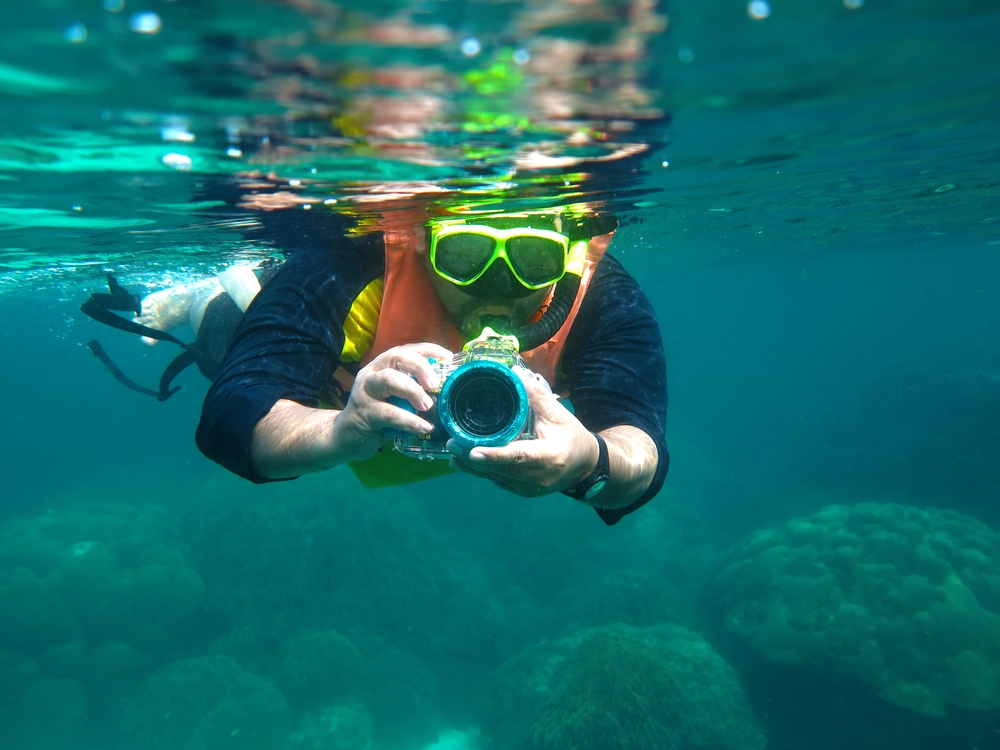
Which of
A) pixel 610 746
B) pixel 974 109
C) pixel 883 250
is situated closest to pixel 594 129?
pixel 974 109

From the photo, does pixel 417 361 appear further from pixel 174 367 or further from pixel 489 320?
pixel 174 367

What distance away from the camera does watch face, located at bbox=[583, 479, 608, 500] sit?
2.66 meters

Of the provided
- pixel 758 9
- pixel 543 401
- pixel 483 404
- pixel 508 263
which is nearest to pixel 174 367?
pixel 508 263

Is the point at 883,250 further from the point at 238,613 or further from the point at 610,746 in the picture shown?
the point at 238,613

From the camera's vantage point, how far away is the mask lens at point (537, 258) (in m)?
3.40

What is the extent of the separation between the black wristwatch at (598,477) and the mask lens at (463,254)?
138 centimetres

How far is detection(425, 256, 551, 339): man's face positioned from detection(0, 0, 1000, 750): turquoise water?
4.47ft

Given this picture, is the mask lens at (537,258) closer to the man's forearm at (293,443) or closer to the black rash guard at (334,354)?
the black rash guard at (334,354)

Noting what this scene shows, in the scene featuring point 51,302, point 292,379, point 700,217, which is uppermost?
point 700,217

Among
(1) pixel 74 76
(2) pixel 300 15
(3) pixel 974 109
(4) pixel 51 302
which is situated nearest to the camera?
(2) pixel 300 15

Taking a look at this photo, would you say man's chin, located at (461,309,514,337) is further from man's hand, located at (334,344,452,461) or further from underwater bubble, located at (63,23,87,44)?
underwater bubble, located at (63,23,87,44)

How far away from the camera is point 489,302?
11.9 ft

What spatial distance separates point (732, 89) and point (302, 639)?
13463mm

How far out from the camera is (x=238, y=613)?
14477 millimetres
